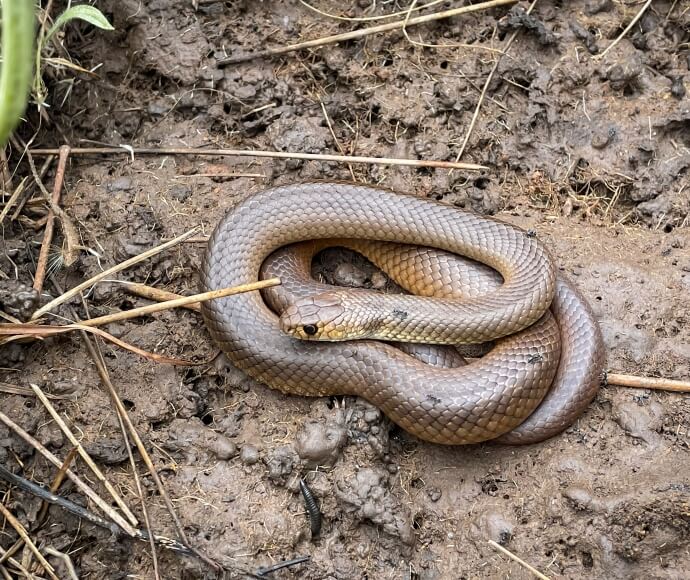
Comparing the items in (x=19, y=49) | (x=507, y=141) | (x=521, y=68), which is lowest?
(x=507, y=141)

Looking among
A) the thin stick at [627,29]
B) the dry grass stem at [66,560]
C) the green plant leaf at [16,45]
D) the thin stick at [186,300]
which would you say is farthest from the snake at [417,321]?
the green plant leaf at [16,45]

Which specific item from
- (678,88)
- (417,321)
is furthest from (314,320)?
(678,88)

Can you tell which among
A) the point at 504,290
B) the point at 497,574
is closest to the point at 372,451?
the point at 497,574

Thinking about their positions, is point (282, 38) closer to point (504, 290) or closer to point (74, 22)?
point (74, 22)

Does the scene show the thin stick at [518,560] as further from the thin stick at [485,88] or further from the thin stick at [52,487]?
the thin stick at [485,88]

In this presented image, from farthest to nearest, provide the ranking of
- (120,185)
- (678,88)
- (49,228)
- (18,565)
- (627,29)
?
1. (627,29)
2. (678,88)
3. (120,185)
4. (49,228)
5. (18,565)

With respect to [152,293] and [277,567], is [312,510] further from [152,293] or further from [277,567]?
[152,293]

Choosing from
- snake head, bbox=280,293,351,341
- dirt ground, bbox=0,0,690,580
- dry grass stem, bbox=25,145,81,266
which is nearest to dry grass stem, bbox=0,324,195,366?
dirt ground, bbox=0,0,690,580
